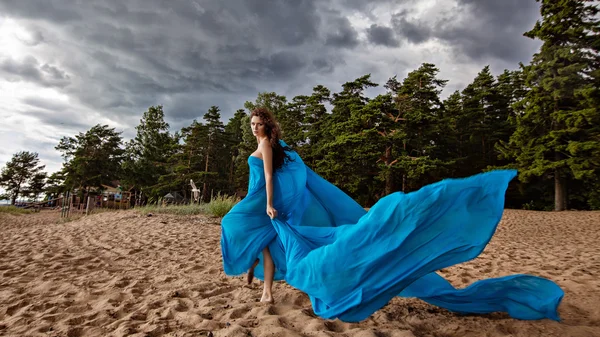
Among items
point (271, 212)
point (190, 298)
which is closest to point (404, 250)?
point (271, 212)

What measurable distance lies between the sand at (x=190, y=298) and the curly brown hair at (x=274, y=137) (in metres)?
1.26

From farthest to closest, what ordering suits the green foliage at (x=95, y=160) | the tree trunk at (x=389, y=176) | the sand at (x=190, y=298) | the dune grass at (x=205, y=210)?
the green foliage at (x=95, y=160)
the tree trunk at (x=389, y=176)
the dune grass at (x=205, y=210)
the sand at (x=190, y=298)

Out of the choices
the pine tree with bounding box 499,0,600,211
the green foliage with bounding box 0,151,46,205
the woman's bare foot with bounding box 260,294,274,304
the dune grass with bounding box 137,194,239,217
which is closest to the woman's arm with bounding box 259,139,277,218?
the woman's bare foot with bounding box 260,294,274,304

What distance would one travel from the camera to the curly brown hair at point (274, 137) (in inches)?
114

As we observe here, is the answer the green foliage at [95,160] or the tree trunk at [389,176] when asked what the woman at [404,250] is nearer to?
the tree trunk at [389,176]

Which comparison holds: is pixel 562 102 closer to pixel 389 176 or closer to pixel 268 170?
pixel 389 176

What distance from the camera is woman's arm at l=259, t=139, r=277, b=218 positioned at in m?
2.76

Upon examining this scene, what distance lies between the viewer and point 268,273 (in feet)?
9.50

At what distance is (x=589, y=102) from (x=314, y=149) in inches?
616

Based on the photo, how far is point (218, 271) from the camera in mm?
4246

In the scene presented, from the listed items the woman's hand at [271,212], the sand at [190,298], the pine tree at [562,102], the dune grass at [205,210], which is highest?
the pine tree at [562,102]

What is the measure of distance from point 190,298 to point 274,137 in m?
1.72

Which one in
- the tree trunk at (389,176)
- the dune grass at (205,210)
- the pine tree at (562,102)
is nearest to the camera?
the dune grass at (205,210)

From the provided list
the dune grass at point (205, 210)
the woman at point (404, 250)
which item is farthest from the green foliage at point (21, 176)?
the woman at point (404, 250)
